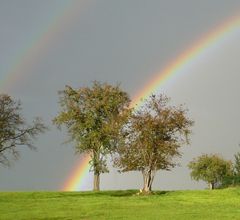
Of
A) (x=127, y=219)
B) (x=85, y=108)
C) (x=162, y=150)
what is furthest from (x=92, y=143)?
(x=127, y=219)

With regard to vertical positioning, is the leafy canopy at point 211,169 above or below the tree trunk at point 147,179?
above

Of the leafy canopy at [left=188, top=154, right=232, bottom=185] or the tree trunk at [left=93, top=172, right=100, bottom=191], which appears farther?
the leafy canopy at [left=188, top=154, right=232, bottom=185]

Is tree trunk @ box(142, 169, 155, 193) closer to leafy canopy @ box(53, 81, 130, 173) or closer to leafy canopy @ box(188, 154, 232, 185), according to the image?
leafy canopy @ box(53, 81, 130, 173)

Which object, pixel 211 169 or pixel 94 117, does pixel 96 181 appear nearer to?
pixel 94 117

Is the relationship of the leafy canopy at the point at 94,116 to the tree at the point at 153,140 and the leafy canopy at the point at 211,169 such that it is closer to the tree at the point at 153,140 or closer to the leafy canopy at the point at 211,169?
the tree at the point at 153,140

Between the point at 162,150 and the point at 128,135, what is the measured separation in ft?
18.9

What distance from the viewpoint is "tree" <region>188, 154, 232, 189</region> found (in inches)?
5074

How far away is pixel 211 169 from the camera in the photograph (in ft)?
426

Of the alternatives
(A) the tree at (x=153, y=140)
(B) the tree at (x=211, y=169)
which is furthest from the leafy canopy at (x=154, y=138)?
(B) the tree at (x=211, y=169)

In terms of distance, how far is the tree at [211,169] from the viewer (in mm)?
128875

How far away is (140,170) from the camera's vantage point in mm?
69688

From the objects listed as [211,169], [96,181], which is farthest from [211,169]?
[96,181]

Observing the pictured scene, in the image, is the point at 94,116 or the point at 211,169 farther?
the point at 211,169

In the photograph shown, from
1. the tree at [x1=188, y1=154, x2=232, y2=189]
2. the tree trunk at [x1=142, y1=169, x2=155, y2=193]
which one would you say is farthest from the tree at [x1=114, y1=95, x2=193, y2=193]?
the tree at [x1=188, y1=154, x2=232, y2=189]
